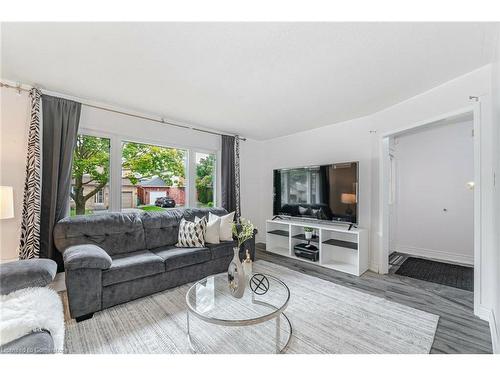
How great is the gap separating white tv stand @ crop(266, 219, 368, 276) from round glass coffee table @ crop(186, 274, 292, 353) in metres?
1.58

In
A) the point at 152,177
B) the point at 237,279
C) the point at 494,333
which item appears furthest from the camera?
the point at 152,177

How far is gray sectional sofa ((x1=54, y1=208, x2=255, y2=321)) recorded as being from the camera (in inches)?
74.9

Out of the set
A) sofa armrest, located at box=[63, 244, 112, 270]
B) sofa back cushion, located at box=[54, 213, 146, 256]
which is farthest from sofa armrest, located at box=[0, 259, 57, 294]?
sofa back cushion, located at box=[54, 213, 146, 256]

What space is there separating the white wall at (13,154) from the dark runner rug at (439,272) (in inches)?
184

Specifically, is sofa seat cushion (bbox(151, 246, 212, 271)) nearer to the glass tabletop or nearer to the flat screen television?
the glass tabletop

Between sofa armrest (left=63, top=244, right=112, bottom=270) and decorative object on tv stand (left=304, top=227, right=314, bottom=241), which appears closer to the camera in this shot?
sofa armrest (left=63, top=244, right=112, bottom=270)

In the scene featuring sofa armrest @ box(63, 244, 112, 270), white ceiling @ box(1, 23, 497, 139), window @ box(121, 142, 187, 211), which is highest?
white ceiling @ box(1, 23, 497, 139)

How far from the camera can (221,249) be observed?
2.90 meters

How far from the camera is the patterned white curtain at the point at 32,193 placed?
2.26m

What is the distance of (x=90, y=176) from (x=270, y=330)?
286cm

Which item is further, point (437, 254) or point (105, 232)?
point (437, 254)

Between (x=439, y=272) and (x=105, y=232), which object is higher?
(x=105, y=232)

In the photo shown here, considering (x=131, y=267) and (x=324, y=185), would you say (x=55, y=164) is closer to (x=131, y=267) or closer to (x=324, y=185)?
(x=131, y=267)

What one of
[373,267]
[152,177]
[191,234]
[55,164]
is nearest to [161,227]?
[191,234]
